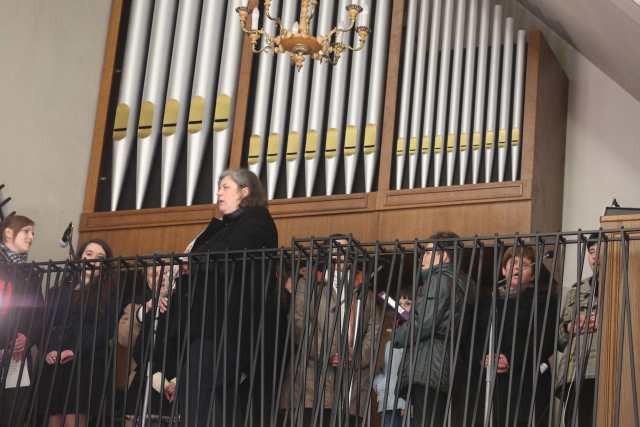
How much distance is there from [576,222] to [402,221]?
50.5 inches

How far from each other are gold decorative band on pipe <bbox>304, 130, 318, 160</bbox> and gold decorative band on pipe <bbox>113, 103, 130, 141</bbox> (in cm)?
159

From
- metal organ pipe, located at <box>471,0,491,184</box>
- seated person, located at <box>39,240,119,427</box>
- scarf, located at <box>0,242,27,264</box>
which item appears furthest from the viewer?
metal organ pipe, located at <box>471,0,491,184</box>

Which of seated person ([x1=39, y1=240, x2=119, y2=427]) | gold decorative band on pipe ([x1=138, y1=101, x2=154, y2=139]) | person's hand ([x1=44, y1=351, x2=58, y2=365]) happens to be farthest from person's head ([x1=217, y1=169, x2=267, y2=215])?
gold decorative band on pipe ([x1=138, y1=101, x2=154, y2=139])

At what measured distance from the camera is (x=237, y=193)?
5988mm

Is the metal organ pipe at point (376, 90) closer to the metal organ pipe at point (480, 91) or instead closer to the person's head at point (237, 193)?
the metal organ pipe at point (480, 91)

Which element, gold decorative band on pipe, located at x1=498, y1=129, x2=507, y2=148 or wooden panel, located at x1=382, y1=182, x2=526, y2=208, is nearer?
wooden panel, located at x1=382, y1=182, x2=526, y2=208

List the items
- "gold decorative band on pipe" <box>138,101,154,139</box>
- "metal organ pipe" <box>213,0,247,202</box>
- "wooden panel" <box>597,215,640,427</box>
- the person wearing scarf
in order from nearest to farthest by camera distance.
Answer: "wooden panel" <box>597,215,640,427</box> < the person wearing scarf < "metal organ pipe" <box>213,0,247,202</box> < "gold decorative band on pipe" <box>138,101,154,139</box>

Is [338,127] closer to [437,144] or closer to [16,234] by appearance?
[437,144]

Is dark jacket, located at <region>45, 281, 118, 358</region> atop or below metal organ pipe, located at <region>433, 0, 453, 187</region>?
below

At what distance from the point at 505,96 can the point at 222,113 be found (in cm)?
224

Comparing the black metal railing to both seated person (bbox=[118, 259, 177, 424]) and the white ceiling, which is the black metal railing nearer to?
seated person (bbox=[118, 259, 177, 424])

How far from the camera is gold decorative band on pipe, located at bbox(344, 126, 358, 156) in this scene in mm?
8312

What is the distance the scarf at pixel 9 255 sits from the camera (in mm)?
6340

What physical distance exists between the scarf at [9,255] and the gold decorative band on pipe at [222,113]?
243 cm
